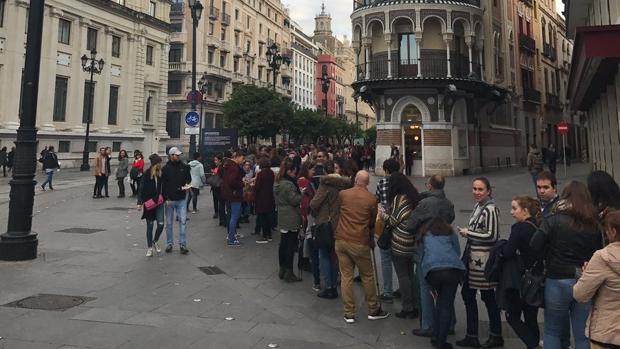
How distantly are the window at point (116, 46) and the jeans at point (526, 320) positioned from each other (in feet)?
149

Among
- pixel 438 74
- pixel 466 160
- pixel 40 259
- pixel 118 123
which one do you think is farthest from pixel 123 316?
pixel 118 123

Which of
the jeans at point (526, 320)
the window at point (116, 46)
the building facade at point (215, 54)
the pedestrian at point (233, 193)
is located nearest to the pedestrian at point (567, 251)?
the jeans at point (526, 320)

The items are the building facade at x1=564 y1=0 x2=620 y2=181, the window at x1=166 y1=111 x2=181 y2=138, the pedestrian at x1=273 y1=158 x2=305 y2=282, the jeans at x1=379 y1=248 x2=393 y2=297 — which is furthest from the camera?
the window at x1=166 y1=111 x2=181 y2=138

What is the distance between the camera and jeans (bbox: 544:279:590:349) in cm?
365

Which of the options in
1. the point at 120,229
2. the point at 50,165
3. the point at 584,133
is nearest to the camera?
the point at 120,229

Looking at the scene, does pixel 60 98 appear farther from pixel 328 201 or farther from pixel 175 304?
pixel 328 201

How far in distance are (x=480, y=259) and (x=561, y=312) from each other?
894mm

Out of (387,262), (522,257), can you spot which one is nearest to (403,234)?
(387,262)

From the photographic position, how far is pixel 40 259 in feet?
26.3

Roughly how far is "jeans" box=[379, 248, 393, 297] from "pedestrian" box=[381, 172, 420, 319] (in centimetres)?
32

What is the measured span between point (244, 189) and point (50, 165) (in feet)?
42.3

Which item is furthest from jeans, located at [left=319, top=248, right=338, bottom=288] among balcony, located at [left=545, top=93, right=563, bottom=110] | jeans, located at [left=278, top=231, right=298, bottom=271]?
balcony, located at [left=545, top=93, right=563, bottom=110]

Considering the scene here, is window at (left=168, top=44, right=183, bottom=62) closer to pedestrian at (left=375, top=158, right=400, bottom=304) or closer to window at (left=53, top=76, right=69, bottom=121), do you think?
window at (left=53, top=76, right=69, bottom=121)

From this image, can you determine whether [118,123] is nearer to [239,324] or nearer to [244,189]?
[244,189]
